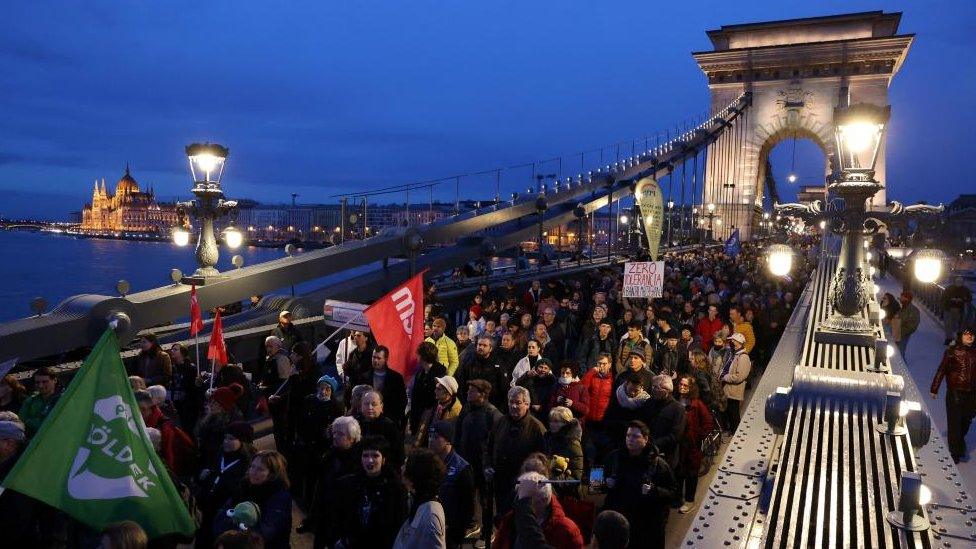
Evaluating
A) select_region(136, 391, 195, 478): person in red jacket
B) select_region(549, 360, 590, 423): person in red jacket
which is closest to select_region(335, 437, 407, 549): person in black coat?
select_region(136, 391, 195, 478): person in red jacket

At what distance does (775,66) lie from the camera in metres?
56.3

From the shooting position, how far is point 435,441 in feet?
17.0

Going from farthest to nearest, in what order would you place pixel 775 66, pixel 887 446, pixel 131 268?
pixel 131 268 < pixel 775 66 < pixel 887 446

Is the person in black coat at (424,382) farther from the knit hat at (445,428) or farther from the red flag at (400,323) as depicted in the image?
the knit hat at (445,428)

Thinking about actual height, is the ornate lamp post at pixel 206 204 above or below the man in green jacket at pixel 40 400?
above

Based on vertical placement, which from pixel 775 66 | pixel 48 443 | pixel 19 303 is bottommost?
pixel 19 303

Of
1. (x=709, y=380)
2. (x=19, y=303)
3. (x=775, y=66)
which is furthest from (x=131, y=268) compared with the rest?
(x=709, y=380)

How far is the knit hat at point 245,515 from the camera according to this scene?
4.23m

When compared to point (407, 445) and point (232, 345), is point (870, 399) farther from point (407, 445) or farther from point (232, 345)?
point (232, 345)

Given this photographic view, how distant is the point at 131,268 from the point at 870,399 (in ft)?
226

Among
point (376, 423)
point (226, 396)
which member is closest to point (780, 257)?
point (376, 423)

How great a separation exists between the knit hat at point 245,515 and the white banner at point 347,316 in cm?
481

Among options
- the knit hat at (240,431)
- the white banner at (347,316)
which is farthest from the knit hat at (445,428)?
the white banner at (347,316)

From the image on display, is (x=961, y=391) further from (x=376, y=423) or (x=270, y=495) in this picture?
(x=270, y=495)
